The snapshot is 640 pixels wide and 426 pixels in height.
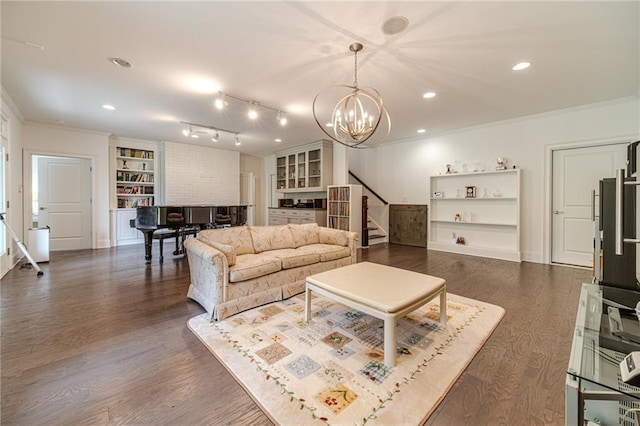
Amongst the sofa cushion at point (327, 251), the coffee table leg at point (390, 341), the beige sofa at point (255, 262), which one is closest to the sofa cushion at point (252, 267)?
the beige sofa at point (255, 262)

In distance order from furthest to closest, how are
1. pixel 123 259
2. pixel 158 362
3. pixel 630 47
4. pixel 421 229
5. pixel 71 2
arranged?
pixel 421 229
pixel 123 259
pixel 630 47
pixel 71 2
pixel 158 362

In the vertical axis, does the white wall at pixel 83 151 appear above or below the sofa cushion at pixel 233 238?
above

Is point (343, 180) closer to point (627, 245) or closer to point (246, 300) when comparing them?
point (246, 300)

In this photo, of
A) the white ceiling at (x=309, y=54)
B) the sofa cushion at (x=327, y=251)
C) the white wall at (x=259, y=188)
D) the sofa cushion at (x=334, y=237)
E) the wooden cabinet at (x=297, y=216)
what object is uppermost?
the white ceiling at (x=309, y=54)

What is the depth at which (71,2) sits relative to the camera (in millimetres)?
2061

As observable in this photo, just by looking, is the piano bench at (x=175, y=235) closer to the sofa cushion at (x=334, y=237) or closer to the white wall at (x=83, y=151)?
the white wall at (x=83, y=151)

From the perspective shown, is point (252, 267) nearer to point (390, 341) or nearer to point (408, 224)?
point (390, 341)

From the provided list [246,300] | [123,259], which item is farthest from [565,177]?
[123,259]

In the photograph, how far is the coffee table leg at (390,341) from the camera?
1850 mm

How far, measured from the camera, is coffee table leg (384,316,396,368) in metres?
1.85

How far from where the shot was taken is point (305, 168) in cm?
747

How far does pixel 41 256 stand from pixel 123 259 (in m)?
1.28

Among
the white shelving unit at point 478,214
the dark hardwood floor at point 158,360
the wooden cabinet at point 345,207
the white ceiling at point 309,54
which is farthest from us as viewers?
the wooden cabinet at point 345,207

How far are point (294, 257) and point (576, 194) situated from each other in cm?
503
